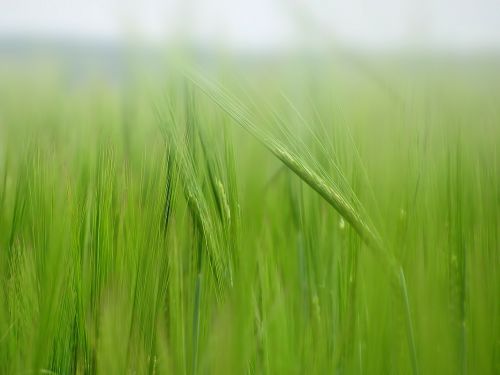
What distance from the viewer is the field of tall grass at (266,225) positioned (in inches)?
21.9

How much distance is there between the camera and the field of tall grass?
1.83 feet

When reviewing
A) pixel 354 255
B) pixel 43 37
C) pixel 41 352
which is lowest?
pixel 41 352

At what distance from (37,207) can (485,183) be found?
51cm

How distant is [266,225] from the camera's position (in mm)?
626

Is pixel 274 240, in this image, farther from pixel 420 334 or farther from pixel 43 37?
pixel 43 37

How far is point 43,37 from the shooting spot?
0.70 meters

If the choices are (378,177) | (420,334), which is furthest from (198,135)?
(420,334)

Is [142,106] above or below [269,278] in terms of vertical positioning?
above

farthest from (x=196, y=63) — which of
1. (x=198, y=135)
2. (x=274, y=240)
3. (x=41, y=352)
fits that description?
(x=41, y=352)

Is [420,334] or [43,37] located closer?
[420,334]

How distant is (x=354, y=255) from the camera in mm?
571

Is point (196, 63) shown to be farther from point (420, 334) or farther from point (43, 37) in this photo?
point (420, 334)

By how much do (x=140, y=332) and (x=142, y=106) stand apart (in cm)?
25

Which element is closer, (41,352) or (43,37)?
(41,352)
